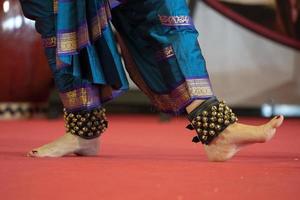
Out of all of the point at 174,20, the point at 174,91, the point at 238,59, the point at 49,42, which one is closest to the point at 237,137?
the point at 174,91

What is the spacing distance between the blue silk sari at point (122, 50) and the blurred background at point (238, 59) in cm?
225

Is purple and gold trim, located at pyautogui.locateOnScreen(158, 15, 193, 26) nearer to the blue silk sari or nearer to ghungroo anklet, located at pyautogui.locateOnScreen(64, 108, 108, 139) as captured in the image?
the blue silk sari

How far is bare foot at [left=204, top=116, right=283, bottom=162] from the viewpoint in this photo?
1565 mm

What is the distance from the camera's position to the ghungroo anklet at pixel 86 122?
180 cm

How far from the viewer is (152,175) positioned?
4.27ft

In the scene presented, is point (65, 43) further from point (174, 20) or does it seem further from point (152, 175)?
point (152, 175)

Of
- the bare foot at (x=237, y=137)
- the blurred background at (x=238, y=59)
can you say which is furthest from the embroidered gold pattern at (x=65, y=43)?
the blurred background at (x=238, y=59)

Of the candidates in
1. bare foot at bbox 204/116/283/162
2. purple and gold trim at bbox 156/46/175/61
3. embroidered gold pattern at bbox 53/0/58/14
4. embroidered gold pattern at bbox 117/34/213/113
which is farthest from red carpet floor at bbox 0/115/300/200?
embroidered gold pattern at bbox 53/0/58/14

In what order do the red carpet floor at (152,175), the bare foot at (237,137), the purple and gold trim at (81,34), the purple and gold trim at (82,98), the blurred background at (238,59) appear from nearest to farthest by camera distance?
the red carpet floor at (152,175)
the bare foot at (237,137)
the purple and gold trim at (81,34)
the purple and gold trim at (82,98)
the blurred background at (238,59)

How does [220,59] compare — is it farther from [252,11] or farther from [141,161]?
[141,161]

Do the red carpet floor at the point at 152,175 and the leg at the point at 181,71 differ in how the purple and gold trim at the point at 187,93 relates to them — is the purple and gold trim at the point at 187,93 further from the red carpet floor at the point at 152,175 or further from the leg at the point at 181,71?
the red carpet floor at the point at 152,175

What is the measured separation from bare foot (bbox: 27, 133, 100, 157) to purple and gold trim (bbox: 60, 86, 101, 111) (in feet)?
0.29

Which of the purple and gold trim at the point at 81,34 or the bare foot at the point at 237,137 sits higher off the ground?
the purple and gold trim at the point at 81,34

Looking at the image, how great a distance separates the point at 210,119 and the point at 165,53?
21 cm
